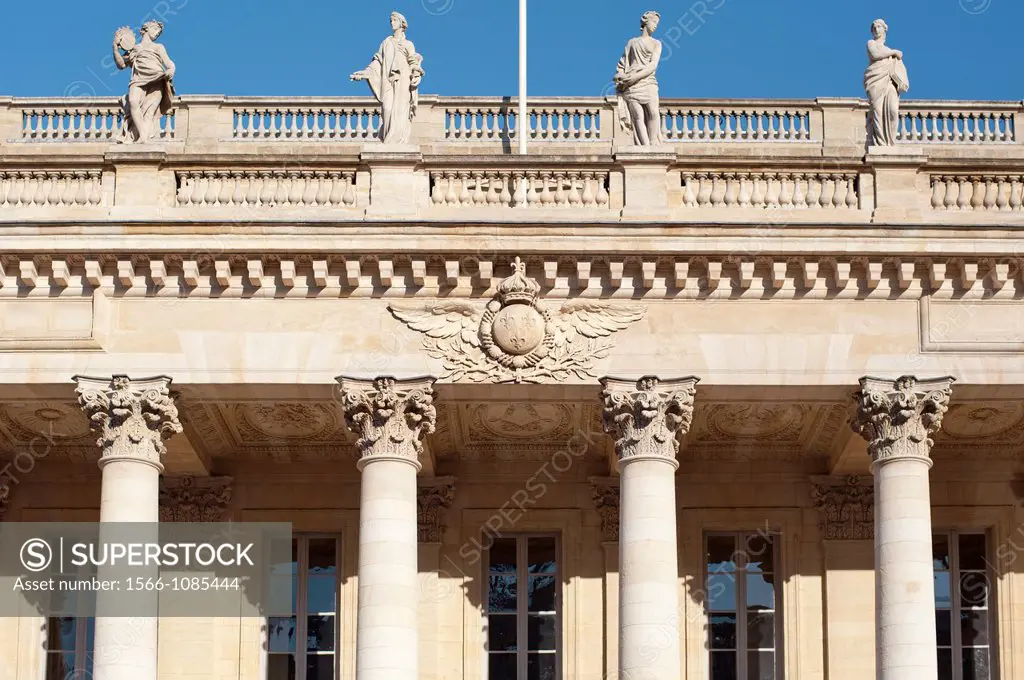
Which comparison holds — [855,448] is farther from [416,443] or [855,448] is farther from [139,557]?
[139,557]

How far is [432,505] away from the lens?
34.4 meters

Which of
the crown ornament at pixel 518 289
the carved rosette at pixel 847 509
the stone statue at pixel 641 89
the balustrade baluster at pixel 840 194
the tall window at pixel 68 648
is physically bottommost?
the tall window at pixel 68 648

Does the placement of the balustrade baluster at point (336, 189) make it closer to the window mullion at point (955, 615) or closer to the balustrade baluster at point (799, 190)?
the balustrade baluster at point (799, 190)

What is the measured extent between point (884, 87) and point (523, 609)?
32.3 ft

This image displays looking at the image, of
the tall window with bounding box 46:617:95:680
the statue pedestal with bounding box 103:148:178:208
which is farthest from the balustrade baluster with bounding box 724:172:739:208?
the tall window with bounding box 46:617:95:680

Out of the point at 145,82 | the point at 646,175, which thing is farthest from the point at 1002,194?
the point at 145,82

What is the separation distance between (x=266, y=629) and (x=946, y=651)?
10.5 metres

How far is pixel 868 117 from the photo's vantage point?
31.8 m

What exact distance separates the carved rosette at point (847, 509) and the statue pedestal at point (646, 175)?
600 centimetres

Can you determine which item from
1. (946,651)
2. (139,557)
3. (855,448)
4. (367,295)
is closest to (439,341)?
(367,295)

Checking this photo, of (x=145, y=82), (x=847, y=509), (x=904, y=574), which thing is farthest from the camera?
(x=847, y=509)

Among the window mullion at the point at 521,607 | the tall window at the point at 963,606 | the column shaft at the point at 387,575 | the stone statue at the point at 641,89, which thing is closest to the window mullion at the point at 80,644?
the column shaft at the point at 387,575

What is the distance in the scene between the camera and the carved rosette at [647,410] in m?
29.9

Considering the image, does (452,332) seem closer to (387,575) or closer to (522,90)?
(387,575)
